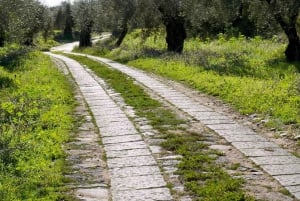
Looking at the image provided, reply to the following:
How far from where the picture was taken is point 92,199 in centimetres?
526

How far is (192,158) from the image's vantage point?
6.61 metres

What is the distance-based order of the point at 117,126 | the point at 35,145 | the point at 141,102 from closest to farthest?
the point at 35,145 < the point at 117,126 < the point at 141,102

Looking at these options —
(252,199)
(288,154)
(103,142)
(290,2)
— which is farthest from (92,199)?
(290,2)

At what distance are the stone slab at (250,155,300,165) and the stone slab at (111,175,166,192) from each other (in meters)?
1.49

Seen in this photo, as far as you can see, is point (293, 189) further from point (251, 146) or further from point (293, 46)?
point (293, 46)

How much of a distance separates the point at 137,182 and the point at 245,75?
10571 millimetres

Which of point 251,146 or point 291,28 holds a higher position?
point 291,28

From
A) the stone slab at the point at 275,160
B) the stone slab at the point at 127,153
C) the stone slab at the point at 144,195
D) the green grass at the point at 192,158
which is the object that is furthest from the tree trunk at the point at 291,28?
the stone slab at the point at 144,195

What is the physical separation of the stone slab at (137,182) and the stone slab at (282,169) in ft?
4.60

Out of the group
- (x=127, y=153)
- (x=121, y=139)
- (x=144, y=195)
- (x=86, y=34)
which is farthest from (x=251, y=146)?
(x=86, y=34)

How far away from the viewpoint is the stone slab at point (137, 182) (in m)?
5.57

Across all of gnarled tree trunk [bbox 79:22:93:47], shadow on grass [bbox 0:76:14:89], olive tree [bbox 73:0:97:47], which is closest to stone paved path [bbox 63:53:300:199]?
shadow on grass [bbox 0:76:14:89]

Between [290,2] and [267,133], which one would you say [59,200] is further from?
[290,2]

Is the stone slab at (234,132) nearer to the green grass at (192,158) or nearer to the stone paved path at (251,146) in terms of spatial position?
the stone paved path at (251,146)
